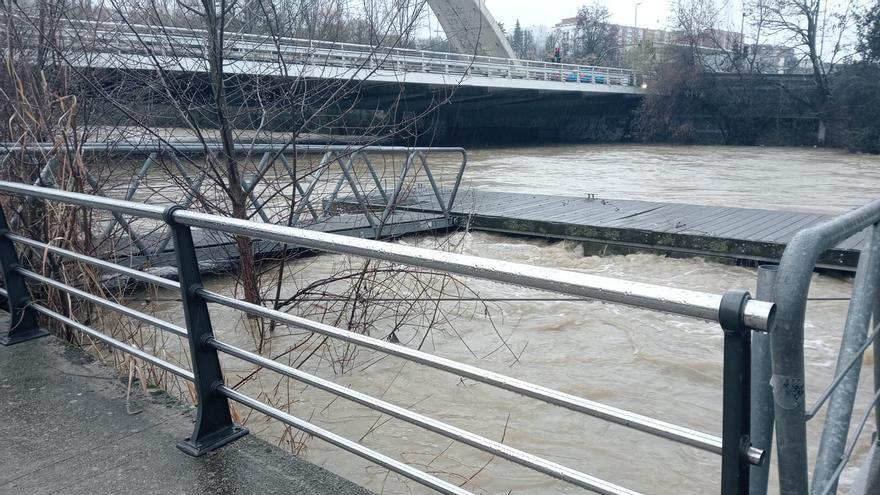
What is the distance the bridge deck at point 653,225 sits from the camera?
8.64 meters

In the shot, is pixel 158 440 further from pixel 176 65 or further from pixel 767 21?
pixel 767 21

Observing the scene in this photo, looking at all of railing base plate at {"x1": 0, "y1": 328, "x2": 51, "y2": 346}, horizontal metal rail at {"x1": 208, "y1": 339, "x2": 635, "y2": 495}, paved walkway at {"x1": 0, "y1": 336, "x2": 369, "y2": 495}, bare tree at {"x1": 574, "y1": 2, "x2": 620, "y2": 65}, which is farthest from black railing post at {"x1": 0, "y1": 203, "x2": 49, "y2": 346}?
bare tree at {"x1": 574, "y1": 2, "x2": 620, "y2": 65}

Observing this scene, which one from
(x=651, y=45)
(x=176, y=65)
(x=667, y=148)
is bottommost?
(x=667, y=148)

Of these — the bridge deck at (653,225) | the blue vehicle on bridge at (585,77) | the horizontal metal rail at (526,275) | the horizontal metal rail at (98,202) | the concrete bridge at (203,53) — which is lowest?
the bridge deck at (653,225)

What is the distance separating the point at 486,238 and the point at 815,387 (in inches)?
225

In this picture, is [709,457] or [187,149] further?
[187,149]

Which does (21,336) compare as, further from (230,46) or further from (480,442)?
(480,442)

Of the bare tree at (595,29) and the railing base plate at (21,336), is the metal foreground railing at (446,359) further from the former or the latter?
the bare tree at (595,29)

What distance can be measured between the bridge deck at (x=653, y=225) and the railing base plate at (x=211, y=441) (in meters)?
5.27

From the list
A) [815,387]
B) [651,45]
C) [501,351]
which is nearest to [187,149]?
[501,351]

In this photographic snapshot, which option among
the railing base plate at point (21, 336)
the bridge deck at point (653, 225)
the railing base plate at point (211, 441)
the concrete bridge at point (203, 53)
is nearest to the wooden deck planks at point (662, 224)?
the bridge deck at point (653, 225)

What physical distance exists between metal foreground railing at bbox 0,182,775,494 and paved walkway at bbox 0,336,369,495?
14 centimetres

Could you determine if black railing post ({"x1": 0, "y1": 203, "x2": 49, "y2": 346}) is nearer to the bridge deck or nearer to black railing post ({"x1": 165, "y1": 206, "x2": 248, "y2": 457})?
black railing post ({"x1": 165, "y1": 206, "x2": 248, "y2": 457})

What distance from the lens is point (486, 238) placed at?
35.9ft
